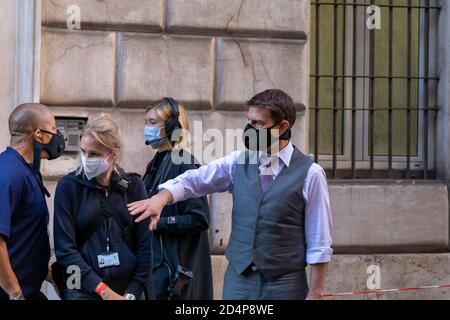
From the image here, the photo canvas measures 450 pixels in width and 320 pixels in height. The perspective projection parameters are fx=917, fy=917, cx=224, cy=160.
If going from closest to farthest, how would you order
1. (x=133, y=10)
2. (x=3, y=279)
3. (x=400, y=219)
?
(x=3, y=279) → (x=133, y=10) → (x=400, y=219)

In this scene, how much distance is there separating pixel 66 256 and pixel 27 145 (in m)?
0.68

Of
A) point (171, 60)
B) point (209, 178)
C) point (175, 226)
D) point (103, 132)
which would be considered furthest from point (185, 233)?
point (171, 60)

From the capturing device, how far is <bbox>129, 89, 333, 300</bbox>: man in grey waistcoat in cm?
435

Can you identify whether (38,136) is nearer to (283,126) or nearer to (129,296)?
(129,296)

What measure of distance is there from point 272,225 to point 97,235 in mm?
884

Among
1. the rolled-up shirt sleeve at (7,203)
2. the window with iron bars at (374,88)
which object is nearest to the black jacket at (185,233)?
the rolled-up shirt sleeve at (7,203)

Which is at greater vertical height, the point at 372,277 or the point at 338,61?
the point at 338,61

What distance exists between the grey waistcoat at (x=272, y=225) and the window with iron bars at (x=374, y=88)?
13.4 feet

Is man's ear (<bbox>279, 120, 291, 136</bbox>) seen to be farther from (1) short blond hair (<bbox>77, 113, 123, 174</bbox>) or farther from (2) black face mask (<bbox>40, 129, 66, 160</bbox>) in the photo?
(2) black face mask (<bbox>40, 129, 66, 160</bbox>)

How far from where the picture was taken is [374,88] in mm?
8594

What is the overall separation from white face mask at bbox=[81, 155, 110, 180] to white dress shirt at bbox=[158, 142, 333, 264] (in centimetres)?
34

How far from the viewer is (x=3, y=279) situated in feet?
14.5
